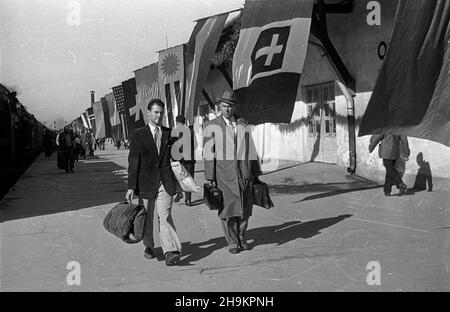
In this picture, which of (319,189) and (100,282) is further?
(319,189)

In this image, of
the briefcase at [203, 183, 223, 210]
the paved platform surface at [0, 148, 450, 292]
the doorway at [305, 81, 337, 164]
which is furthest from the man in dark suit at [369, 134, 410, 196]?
the briefcase at [203, 183, 223, 210]

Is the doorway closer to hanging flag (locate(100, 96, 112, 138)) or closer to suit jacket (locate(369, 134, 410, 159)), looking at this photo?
suit jacket (locate(369, 134, 410, 159))

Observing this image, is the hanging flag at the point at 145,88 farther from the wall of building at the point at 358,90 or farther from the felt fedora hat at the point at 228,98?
the felt fedora hat at the point at 228,98

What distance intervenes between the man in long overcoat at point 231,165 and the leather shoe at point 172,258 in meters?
0.77

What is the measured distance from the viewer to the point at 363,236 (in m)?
6.19

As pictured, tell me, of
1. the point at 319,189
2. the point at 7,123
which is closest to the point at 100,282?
the point at 319,189

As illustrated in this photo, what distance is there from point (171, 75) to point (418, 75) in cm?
902

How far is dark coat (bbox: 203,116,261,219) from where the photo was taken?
5.59 metres

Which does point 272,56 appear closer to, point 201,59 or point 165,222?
point 201,59

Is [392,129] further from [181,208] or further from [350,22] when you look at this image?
[350,22]

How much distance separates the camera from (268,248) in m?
5.79

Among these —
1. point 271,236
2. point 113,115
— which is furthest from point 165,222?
point 113,115

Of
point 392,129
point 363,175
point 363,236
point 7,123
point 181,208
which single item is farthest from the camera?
point 7,123

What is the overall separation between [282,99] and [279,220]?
6.51 ft
